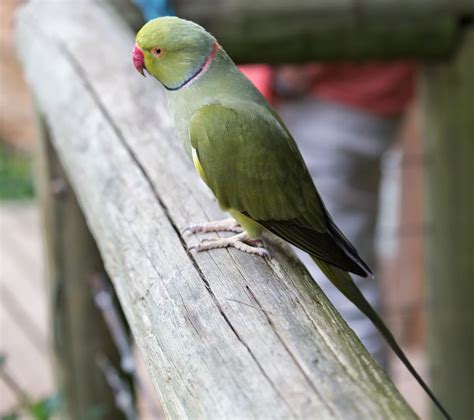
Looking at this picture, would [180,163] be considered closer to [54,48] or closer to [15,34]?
[54,48]

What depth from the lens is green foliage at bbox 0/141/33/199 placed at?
457 cm

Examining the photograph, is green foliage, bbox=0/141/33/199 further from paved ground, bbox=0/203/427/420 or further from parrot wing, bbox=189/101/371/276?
parrot wing, bbox=189/101/371/276

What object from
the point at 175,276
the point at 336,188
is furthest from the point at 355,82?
the point at 175,276

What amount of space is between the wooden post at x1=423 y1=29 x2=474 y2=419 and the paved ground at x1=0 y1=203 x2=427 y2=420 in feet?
1.98

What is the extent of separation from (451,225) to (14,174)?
3.58 meters

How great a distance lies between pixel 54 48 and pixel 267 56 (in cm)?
44

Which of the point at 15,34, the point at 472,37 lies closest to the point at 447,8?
the point at 472,37

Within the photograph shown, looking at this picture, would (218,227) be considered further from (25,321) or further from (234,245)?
(25,321)

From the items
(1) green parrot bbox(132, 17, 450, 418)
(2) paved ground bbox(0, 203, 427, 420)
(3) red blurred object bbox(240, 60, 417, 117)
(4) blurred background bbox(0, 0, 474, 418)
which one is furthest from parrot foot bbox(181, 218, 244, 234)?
(2) paved ground bbox(0, 203, 427, 420)

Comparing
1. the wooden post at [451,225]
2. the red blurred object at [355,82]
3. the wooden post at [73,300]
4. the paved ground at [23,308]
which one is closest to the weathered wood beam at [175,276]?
the wooden post at [73,300]

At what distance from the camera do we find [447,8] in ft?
5.62

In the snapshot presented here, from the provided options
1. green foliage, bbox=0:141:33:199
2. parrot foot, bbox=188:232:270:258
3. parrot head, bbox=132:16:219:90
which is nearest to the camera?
parrot foot, bbox=188:232:270:258

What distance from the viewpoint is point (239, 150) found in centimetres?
110

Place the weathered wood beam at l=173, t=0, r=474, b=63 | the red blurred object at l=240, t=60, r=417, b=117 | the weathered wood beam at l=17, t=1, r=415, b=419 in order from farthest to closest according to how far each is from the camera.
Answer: the red blurred object at l=240, t=60, r=417, b=117
the weathered wood beam at l=173, t=0, r=474, b=63
the weathered wood beam at l=17, t=1, r=415, b=419
